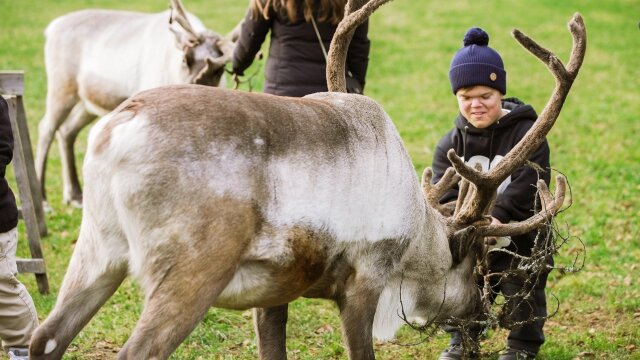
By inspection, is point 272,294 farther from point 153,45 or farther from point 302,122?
point 153,45

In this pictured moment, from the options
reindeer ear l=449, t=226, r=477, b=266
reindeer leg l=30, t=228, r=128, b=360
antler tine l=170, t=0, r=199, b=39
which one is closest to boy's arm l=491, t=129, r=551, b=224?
reindeer ear l=449, t=226, r=477, b=266

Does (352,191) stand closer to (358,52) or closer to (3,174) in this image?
(3,174)

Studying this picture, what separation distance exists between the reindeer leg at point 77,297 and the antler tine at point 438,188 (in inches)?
67.8

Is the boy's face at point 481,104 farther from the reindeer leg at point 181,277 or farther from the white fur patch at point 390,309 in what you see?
the reindeer leg at point 181,277

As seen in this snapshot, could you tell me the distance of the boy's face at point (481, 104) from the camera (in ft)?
15.5

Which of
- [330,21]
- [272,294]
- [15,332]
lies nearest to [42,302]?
[15,332]

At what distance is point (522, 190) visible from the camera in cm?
469

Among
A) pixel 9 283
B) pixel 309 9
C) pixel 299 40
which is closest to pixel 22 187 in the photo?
pixel 9 283

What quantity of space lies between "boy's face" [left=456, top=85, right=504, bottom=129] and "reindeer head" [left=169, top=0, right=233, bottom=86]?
2.91m

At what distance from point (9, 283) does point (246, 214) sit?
183 centimetres

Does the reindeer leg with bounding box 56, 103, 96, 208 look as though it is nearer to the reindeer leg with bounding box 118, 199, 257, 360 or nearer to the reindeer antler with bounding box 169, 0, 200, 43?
the reindeer antler with bounding box 169, 0, 200, 43

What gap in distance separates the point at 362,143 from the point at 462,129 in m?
1.43

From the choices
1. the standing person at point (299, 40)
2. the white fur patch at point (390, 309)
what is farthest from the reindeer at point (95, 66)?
the white fur patch at point (390, 309)

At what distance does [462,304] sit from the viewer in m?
4.34
